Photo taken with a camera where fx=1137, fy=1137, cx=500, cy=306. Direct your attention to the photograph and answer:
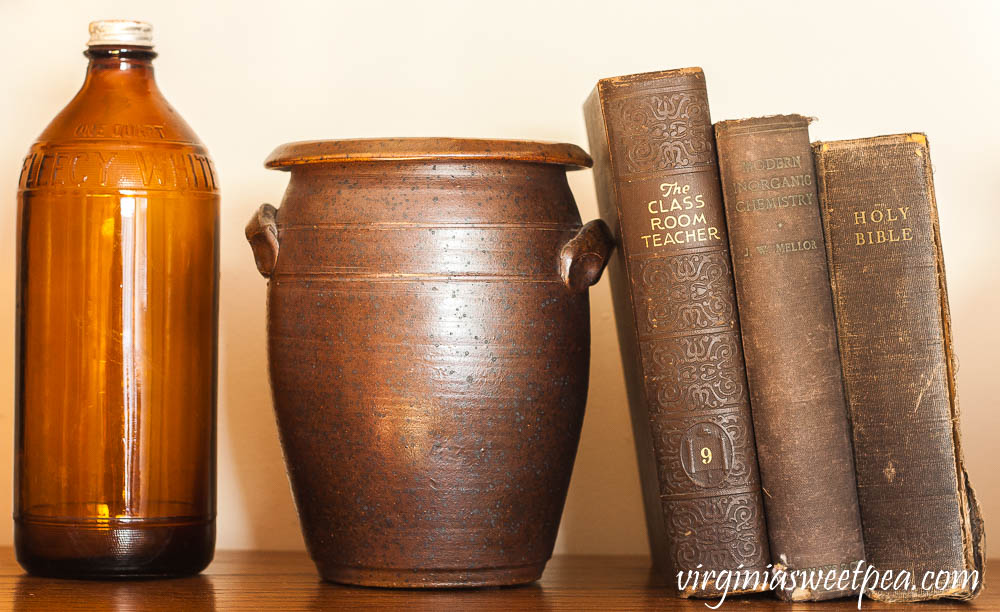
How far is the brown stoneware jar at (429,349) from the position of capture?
93 centimetres

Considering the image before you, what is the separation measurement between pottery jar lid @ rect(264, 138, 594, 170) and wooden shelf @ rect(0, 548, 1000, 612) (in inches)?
14.3

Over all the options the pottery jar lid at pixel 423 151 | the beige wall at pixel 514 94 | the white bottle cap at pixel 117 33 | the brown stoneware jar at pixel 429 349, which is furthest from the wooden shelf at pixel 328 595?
the white bottle cap at pixel 117 33

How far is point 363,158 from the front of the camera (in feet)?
3.11

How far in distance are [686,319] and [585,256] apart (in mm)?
114

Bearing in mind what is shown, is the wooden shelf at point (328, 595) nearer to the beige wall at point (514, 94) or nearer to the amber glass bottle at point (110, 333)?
the amber glass bottle at point (110, 333)

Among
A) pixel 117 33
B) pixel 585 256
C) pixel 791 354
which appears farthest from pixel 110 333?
pixel 791 354

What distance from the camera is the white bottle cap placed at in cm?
107

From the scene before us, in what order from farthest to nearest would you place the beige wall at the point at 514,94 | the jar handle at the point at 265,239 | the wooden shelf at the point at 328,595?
the beige wall at the point at 514,94 → the jar handle at the point at 265,239 → the wooden shelf at the point at 328,595

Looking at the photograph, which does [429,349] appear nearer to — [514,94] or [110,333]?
[110,333]

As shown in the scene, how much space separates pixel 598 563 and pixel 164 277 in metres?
0.52

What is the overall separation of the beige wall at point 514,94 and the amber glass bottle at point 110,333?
22 centimetres

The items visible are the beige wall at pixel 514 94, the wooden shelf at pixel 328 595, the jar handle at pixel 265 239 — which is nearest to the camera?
the wooden shelf at pixel 328 595

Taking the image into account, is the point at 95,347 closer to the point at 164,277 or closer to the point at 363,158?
the point at 164,277

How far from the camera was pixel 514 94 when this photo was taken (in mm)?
1279
